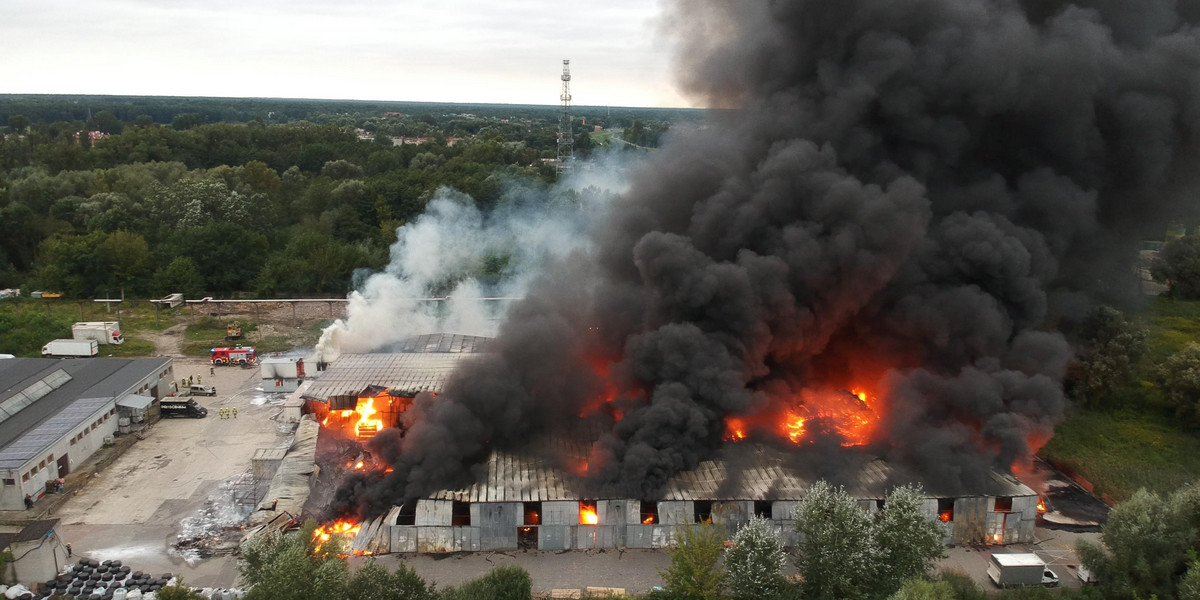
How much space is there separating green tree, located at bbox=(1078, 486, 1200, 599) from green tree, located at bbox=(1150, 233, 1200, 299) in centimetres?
2958

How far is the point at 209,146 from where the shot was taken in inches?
3617

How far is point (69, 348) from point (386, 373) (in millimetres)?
21217

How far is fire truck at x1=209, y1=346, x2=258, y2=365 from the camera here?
143 ft

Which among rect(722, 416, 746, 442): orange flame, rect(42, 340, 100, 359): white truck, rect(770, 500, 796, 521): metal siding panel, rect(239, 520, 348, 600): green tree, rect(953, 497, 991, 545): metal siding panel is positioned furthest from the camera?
rect(42, 340, 100, 359): white truck

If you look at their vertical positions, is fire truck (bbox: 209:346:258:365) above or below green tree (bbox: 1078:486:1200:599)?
below

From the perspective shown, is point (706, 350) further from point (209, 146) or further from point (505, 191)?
point (209, 146)

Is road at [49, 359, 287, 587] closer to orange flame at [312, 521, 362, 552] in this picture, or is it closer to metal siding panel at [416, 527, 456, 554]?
orange flame at [312, 521, 362, 552]

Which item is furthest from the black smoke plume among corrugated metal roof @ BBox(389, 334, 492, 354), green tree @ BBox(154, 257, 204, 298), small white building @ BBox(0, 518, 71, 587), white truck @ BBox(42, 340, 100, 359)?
green tree @ BBox(154, 257, 204, 298)

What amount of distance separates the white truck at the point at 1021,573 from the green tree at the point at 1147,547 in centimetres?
150

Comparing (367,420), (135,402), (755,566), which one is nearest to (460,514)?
(367,420)

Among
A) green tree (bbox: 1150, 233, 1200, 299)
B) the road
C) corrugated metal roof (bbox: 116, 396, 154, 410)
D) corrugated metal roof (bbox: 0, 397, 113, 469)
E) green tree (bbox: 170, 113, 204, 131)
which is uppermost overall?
green tree (bbox: 170, 113, 204, 131)

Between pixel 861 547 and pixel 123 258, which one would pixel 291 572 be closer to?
pixel 861 547

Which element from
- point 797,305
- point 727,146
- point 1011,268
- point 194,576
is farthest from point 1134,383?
point 194,576

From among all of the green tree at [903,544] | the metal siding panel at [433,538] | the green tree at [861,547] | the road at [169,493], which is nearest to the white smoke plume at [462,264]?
the road at [169,493]
